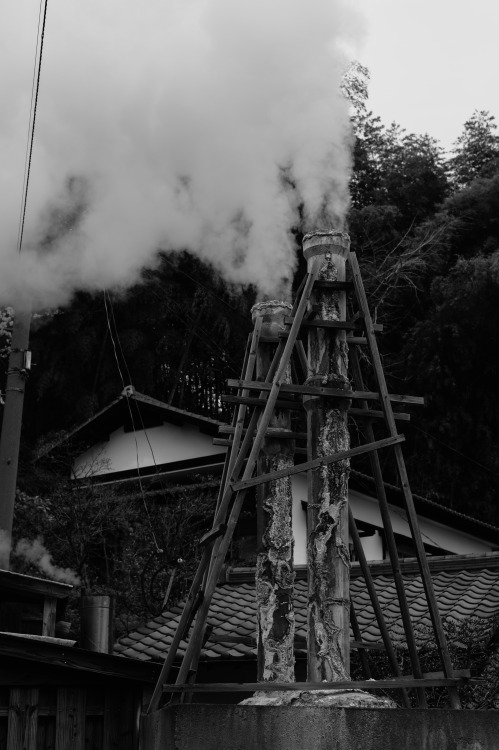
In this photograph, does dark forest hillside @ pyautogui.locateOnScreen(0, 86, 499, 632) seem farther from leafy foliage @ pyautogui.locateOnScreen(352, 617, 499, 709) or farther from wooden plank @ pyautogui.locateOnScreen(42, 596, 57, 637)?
leafy foliage @ pyautogui.locateOnScreen(352, 617, 499, 709)

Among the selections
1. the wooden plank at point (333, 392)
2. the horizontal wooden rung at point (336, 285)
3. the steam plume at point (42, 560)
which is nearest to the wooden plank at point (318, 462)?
the wooden plank at point (333, 392)

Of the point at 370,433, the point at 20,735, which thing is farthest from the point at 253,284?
the point at 20,735

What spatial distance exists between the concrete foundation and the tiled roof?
15.2 feet

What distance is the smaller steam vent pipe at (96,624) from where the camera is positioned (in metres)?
10.7

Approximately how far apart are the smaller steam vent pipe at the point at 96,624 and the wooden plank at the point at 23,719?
2.26 m

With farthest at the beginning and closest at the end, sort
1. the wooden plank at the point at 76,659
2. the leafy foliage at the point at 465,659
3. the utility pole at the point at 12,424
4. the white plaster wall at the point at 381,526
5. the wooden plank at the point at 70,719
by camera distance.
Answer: the white plaster wall at the point at 381,526, the utility pole at the point at 12,424, the leafy foliage at the point at 465,659, the wooden plank at the point at 70,719, the wooden plank at the point at 76,659

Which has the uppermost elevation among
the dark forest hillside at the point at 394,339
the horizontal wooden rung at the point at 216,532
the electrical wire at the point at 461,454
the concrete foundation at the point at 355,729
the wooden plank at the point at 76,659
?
the dark forest hillside at the point at 394,339

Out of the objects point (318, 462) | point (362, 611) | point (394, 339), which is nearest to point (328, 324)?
point (318, 462)

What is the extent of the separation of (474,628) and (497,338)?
11.0 m

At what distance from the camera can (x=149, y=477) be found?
17.8 metres

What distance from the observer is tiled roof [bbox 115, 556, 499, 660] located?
10.3 meters

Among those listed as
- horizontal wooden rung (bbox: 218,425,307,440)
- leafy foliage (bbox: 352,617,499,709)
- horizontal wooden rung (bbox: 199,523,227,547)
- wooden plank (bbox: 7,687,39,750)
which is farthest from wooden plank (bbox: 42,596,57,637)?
horizontal wooden rung (bbox: 199,523,227,547)

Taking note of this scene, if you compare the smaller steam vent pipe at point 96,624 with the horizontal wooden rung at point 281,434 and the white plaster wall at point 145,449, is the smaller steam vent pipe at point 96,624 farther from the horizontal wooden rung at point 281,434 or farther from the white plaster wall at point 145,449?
the white plaster wall at point 145,449

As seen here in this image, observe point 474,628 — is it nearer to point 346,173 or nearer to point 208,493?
point 346,173
